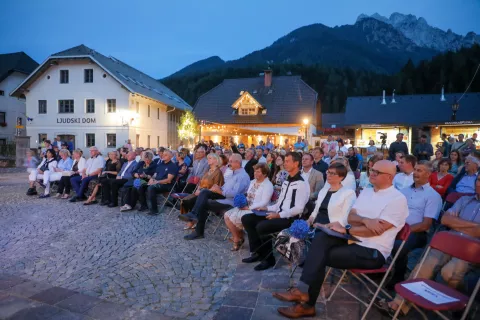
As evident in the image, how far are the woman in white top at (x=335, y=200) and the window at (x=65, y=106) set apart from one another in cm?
2545

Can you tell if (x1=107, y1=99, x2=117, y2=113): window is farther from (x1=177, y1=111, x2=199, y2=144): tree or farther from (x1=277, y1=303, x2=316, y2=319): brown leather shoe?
(x1=277, y1=303, x2=316, y2=319): brown leather shoe

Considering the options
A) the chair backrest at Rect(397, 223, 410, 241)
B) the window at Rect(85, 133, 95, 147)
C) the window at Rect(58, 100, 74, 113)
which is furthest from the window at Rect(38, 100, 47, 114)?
the chair backrest at Rect(397, 223, 410, 241)

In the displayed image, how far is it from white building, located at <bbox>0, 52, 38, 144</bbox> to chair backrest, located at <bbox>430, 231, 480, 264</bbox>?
36905 millimetres

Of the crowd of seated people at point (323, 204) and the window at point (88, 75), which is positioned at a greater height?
the window at point (88, 75)

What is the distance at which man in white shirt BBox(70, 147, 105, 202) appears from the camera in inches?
348

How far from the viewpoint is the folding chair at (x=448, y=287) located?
2.28 m

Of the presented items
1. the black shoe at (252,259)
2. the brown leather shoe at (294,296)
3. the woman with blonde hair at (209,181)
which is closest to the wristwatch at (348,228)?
the brown leather shoe at (294,296)

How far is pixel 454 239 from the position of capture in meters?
2.79

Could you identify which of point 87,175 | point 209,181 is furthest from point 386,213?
point 87,175

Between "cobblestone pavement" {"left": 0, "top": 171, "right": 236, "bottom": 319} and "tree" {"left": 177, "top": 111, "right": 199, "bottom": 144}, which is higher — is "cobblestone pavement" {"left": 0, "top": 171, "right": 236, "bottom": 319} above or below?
below

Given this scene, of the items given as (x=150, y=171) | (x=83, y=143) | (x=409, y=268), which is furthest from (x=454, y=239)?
(x=83, y=143)

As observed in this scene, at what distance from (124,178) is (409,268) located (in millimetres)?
6690

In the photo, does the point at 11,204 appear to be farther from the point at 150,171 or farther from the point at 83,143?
the point at 83,143

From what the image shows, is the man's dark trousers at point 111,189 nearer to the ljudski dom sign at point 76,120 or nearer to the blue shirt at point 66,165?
the blue shirt at point 66,165
